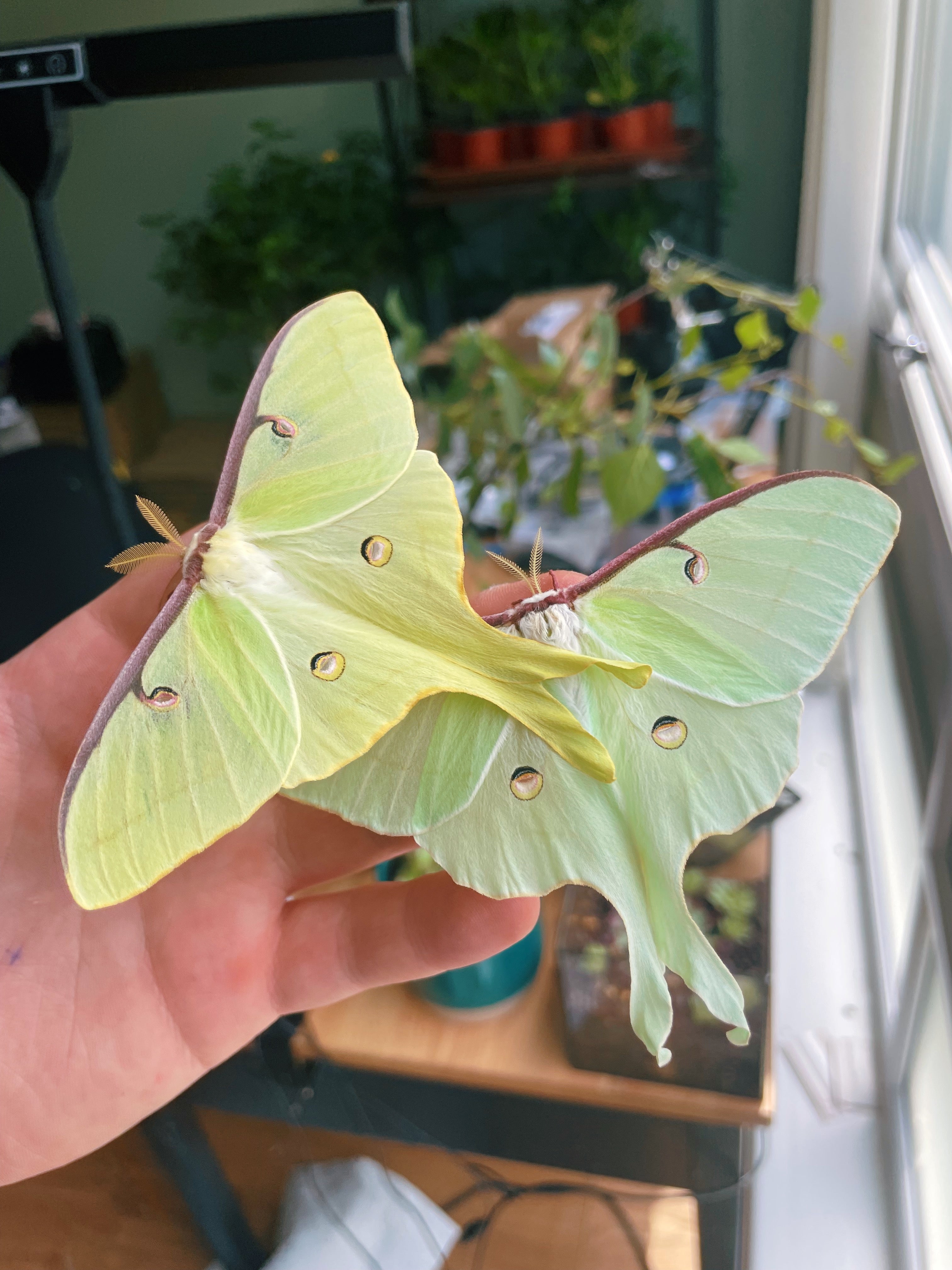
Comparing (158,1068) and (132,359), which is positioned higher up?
(132,359)

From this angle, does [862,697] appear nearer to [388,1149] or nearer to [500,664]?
[388,1149]

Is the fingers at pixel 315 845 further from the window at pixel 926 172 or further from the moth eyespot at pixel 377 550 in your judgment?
the window at pixel 926 172

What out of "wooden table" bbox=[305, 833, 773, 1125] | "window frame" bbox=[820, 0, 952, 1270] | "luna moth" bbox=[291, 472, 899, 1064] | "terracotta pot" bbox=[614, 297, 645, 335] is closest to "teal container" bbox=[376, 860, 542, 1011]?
"wooden table" bbox=[305, 833, 773, 1125]

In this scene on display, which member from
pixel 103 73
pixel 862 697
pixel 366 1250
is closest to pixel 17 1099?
pixel 366 1250

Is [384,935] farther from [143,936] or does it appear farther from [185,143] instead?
[185,143]

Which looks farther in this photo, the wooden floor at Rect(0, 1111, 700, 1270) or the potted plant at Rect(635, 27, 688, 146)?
the potted plant at Rect(635, 27, 688, 146)

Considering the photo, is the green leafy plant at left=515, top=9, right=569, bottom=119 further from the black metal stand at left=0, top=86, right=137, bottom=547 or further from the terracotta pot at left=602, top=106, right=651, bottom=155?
the black metal stand at left=0, top=86, right=137, bottom=547
